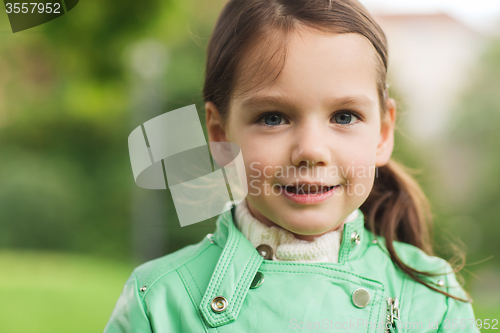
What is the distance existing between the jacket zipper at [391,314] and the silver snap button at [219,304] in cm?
37

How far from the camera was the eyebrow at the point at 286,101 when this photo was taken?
2.87 feet

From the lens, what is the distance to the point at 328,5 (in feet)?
3.07

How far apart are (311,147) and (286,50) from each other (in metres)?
0.22

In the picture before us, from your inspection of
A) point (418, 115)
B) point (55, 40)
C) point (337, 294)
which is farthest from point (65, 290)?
point (418, 115)

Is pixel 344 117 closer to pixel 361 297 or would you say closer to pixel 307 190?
pixel 307 190

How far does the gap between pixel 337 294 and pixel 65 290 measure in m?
2.41

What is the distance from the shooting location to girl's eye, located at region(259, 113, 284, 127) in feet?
3.00

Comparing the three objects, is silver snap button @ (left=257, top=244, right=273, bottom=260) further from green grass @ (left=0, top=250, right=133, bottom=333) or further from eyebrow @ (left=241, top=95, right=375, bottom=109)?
green grass @ (left=0, top=250, right=133, bottom=333)

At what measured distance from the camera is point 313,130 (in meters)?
0.86

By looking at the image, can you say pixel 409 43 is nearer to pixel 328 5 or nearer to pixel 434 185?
pixel 434 185

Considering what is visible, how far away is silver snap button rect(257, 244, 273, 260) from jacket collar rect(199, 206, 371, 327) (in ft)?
0.10

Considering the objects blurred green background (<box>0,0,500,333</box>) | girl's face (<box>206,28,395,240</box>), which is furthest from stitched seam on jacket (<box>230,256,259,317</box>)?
blurred green background (<box>0,0,500,333</box>)

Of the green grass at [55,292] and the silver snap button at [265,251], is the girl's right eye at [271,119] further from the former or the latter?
the green grass at [55,292]

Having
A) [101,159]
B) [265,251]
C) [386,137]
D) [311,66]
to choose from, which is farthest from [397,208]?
[101,159]
